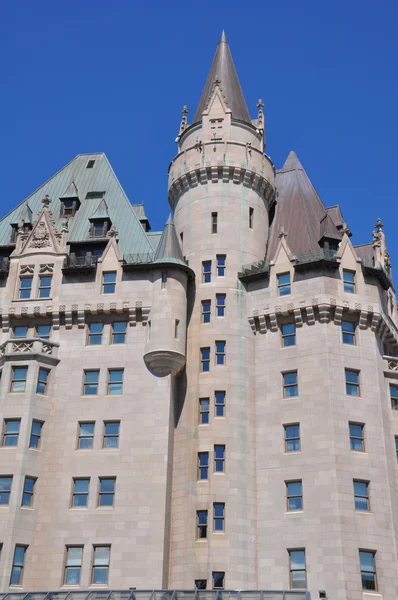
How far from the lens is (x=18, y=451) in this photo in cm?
4575

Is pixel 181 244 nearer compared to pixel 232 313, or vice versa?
pixel 232 313

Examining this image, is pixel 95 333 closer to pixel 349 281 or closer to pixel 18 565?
pixel 18 565

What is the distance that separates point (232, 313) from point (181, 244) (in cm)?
722

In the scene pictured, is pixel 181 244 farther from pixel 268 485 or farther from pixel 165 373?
pixel 268 485

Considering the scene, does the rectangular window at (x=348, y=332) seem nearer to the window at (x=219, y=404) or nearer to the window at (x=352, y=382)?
the window at (x=352, y=382)

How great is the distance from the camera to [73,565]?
4381cm

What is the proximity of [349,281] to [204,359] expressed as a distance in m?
10.9

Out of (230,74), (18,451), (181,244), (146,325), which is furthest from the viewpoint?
(230,74)

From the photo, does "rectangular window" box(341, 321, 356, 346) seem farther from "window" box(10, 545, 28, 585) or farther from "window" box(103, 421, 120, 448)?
"window" box(10, 545, 28, 585)

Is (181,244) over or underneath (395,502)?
over

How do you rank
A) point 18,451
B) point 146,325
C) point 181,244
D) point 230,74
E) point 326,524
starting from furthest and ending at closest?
point 230,74 → point 181,244 → point 146,325 → point 18,451 → point 326,524

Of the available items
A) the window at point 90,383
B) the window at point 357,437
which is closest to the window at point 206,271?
the window at point 90,383

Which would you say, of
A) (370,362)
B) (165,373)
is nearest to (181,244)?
(165,373)

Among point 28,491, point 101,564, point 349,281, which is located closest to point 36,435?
point 28,491
